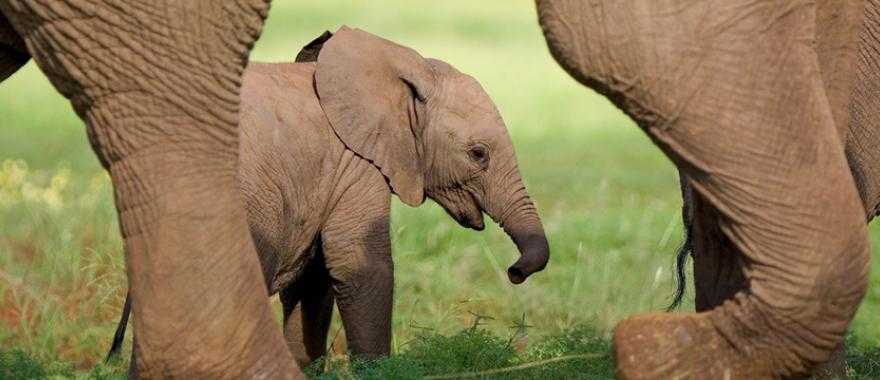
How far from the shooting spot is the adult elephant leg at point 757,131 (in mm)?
3508

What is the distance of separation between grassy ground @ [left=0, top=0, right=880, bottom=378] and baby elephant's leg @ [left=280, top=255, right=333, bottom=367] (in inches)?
11.6

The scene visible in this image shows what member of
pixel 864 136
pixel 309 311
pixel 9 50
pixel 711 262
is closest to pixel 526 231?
pixel 309 311

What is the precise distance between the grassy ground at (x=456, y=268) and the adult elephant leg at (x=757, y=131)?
1109mm

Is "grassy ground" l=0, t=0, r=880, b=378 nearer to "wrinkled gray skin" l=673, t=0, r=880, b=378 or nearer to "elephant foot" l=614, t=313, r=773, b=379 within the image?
"wrinkled gray skin" l=673, t=0, r=880, b=378

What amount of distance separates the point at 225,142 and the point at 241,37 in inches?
7.7

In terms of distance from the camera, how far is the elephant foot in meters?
3.62

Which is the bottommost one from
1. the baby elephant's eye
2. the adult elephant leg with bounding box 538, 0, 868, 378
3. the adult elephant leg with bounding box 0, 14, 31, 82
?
the baby elephant's eye

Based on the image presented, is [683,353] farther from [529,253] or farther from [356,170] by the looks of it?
[356,170]

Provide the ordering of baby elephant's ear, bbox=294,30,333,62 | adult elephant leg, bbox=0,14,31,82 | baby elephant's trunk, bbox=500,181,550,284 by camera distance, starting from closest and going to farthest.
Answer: adult elephant leg, bbox=0,14,31,82 < baby elephant's trunk, bbox=500,181,550,284 < baby elephant's ear, bbox=294,30,333,62

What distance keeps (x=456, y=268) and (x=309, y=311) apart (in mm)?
1212

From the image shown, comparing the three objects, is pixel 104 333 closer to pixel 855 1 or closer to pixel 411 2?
pixel 855 1

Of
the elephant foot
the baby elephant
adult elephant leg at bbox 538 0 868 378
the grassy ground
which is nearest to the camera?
adult elephant leg at bbox 538 0 868 378

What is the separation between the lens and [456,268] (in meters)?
7.69

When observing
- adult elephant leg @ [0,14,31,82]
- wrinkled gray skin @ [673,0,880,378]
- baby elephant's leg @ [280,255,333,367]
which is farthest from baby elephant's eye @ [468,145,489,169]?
adult elephant leg @ [0,14,31,82]
